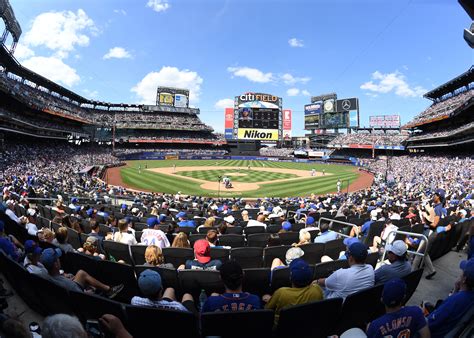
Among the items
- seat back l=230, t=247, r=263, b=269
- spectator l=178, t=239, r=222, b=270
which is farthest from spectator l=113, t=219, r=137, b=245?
seat back l=230, t=247, r=263, b=269

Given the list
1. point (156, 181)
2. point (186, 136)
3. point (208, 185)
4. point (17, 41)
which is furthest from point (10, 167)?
point (186, 136)

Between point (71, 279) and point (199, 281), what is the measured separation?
225 cm

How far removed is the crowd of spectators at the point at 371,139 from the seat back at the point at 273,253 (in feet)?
273

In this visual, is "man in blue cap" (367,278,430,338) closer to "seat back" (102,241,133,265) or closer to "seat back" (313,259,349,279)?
"seat back" (313,259,349,279)

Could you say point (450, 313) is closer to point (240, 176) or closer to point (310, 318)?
point (310, 318)

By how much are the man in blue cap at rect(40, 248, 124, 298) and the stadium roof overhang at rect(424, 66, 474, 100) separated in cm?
7841

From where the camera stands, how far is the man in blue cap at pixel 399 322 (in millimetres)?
3170

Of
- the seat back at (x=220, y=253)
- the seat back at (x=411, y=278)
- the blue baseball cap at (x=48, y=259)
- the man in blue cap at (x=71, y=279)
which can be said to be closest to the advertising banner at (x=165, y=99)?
the seat back at (x=220, y=253)

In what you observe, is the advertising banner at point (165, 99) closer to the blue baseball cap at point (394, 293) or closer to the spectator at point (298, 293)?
the spectator at point (298, 293)

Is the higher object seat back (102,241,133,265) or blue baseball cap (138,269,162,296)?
blue baseball cap (138,269,162,296)

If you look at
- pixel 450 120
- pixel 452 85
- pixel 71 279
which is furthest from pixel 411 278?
pixel 452 85

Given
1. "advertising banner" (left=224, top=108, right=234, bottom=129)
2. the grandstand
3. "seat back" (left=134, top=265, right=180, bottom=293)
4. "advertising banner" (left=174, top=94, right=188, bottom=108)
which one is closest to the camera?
"seat back" (left=134, top=265, right=180, bottom=293)

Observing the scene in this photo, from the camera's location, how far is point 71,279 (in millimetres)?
5020

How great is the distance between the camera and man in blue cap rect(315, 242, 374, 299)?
438 centimetres
